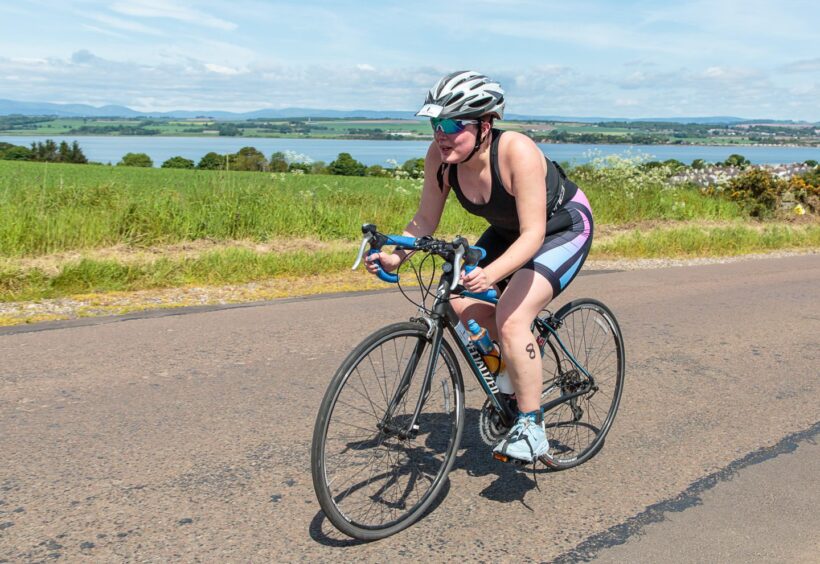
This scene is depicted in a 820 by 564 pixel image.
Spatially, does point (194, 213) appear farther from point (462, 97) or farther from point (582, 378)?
point (462, 97)

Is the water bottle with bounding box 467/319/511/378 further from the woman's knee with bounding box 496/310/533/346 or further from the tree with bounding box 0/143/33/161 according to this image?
the tree with bounding box 0/143/33/161

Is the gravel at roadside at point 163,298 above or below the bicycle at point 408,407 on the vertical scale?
below

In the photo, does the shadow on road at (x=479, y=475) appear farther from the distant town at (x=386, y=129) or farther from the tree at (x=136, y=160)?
the tree at (x=136, y=160)

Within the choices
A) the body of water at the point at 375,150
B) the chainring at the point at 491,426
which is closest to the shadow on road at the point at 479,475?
the chainring at the point at 491,426

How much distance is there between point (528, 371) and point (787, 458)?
6.33ft

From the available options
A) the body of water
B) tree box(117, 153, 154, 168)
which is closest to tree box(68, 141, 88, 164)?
the body of water

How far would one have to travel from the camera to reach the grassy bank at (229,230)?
9125 millimetres

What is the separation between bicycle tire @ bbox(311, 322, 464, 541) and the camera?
315cm

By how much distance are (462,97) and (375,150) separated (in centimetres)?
5520

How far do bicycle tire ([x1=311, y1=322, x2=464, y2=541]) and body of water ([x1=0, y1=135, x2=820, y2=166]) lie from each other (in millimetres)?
14241

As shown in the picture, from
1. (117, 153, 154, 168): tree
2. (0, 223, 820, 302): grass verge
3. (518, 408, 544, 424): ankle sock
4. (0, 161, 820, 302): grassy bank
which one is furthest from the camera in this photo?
(117, 153, 154, 168): tree

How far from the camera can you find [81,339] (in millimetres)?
6609

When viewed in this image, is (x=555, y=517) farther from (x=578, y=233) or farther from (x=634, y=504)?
(x=578, y=233)

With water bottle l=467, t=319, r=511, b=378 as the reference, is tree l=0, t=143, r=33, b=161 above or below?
below
